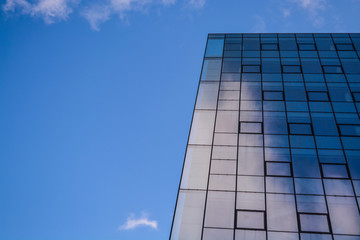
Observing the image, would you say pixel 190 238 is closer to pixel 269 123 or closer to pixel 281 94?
pixel 269 123

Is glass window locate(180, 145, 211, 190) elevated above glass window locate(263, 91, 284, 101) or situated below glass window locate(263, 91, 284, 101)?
below

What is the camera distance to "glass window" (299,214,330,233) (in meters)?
16.0

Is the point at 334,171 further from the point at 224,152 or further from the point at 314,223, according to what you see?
the point at 224,152

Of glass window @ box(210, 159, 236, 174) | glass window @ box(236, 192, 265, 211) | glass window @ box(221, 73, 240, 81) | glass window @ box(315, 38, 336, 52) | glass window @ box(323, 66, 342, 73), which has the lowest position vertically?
glass window @ box(236, 192, 265, 211)

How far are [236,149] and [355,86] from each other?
→ 12.1 metres

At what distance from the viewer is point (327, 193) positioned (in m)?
17.5

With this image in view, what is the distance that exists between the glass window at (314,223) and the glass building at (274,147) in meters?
0.05

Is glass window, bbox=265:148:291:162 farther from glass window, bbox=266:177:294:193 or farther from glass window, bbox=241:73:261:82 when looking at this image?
glass window, bbox=241:73:261:82

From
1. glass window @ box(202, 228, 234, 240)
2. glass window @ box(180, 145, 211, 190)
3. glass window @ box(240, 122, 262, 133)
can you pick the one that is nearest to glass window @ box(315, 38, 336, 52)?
glass window @ box(240, 122, 262, 133)

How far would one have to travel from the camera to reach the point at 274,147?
20.2m

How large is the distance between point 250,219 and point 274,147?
18.5 feet

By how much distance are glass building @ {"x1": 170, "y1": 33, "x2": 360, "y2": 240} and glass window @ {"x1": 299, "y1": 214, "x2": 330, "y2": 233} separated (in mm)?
52

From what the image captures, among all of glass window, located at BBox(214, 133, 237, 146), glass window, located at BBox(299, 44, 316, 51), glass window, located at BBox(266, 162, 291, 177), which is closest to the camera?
glass window, located at BBox(266, 162, 291, 177)

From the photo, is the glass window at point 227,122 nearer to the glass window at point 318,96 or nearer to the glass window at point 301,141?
the glass window at point 301,141
